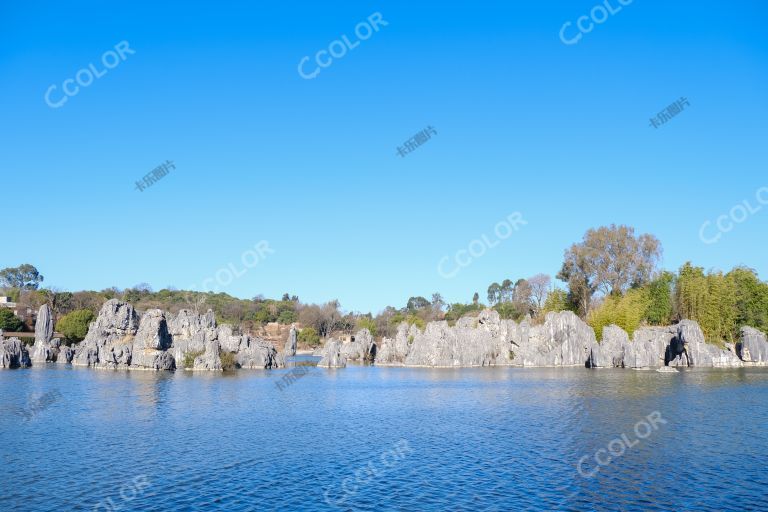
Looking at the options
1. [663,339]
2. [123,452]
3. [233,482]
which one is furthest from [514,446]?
[663,339]

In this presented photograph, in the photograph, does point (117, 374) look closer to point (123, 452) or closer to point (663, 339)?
point (123, 452)

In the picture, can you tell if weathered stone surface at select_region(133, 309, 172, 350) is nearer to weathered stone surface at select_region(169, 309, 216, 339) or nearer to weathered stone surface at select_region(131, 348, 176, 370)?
weathered stone surface at select_region(131, 348, 176, 370)

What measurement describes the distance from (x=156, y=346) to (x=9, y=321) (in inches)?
2533

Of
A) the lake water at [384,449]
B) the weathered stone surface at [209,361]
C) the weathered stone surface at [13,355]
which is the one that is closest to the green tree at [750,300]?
the lake water at [384,449]

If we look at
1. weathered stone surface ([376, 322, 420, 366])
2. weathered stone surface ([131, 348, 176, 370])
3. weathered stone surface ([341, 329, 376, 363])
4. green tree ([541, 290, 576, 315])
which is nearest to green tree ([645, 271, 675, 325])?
green tree ([541, 290, 576, 315])

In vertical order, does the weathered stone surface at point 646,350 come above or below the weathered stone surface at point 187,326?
below

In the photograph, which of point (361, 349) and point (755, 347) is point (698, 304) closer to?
point (755, 347)

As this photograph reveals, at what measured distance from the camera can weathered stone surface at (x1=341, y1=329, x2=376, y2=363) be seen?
440 ft

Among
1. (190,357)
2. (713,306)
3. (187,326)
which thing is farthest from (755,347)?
(187,326)

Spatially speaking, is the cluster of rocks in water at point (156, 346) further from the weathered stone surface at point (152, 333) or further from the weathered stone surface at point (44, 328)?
the weathered stone surface at point (44, 328)

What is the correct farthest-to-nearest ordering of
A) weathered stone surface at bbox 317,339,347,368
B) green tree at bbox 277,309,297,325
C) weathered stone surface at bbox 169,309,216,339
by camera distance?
green tree at bbox 277,309,297,325 < weathered stone surface at bbox 317,339,347,368 < weathered stone surface at bbox 169,309,216,339

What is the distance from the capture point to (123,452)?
3472 centimetres

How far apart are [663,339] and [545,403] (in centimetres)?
5734

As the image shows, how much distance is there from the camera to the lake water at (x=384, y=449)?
2666 cm
